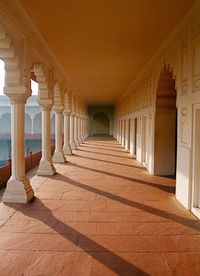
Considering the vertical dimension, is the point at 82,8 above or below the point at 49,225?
above

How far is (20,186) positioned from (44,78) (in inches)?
148

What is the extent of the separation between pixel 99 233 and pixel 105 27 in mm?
4607

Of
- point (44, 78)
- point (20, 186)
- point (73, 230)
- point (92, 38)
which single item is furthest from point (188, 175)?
point (44, 78)

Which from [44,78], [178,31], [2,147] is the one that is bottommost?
[2,147]

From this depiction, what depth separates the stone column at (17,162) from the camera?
6.22 meters

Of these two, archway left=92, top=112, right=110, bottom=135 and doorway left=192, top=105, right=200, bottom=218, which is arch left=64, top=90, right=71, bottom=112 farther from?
archway left=92, top=112, right=110, bottom=135

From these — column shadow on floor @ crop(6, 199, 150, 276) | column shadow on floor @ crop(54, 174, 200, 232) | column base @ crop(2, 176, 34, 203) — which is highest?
column base @ crop(2, 176, 34, 203)

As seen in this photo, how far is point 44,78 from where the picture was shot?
8500 millimetres

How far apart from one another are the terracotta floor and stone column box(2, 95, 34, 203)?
303 mm

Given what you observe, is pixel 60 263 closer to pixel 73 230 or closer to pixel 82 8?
pixel 73 230

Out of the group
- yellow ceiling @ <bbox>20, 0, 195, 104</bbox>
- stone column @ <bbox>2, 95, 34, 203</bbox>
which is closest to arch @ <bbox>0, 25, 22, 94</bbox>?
stone column @ <bbox>2, 95, 34, 203</bbox>

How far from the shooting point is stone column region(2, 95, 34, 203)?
6.22 m

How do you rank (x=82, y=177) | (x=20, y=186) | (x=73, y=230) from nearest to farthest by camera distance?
(x=73, y=230) → (x=20, y=186) → (x=82, y=177)

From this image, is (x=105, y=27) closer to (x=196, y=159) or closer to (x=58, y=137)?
(x=196, y=159)
